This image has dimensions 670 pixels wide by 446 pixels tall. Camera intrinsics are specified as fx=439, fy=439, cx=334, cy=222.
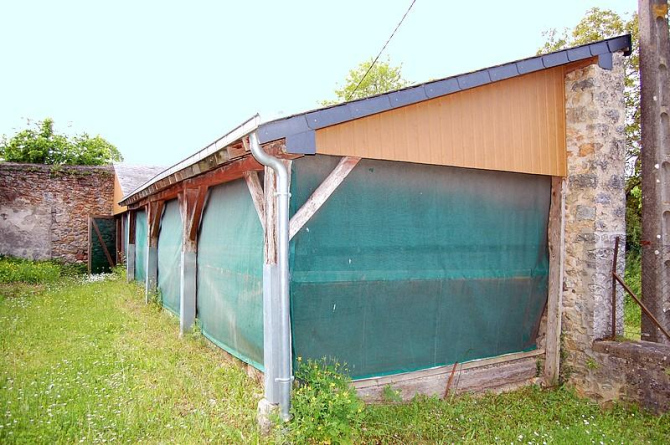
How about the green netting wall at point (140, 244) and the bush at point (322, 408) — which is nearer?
the bush at point (322, 408)

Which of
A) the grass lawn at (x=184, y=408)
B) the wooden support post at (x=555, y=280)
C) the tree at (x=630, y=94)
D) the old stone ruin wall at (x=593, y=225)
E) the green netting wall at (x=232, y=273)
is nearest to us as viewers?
the grass lawn at (x=184, y=408)

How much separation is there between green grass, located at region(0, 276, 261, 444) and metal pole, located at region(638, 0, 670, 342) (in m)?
4.20

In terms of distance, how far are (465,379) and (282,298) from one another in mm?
2240

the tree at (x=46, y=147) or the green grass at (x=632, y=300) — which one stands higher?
the tree at (x=46, y=147)

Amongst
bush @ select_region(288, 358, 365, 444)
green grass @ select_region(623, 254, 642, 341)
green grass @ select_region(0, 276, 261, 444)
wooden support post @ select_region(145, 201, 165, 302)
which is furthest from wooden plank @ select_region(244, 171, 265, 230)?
green grass @ select_region(623, 254, 642, 341)

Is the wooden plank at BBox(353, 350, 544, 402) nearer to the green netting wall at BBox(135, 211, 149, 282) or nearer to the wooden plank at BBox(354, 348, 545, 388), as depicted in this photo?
the wooden plank at BBox(354, 348, 545, 388)

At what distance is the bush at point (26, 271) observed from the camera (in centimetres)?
1116

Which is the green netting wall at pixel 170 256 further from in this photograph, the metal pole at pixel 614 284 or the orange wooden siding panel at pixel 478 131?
the metal pole at pixel 614 284

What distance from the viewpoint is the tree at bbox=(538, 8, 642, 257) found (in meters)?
10.6

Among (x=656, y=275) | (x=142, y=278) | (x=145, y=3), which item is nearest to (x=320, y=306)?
(x=656, y=275)

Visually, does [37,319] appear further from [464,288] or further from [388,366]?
[464,288]

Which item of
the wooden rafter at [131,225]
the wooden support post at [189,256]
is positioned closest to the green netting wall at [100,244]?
the wooden rafter at [131,225]

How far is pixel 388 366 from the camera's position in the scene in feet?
13.0

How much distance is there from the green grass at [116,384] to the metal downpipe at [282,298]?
15.2 inches
